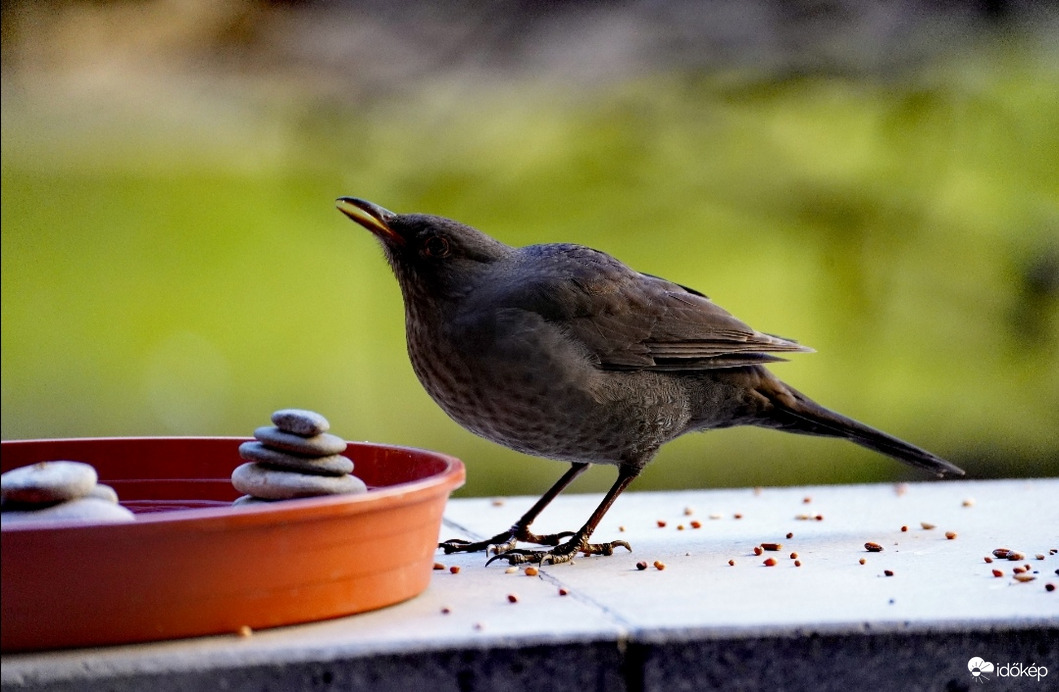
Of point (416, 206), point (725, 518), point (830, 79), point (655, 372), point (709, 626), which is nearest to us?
point (709, 626)

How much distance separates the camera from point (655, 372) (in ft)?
13.5

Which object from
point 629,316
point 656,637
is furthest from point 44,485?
point 629,316

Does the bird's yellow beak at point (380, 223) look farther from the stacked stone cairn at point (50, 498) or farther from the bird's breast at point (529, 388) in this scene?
the stacked stone cairn at point (50, 498)

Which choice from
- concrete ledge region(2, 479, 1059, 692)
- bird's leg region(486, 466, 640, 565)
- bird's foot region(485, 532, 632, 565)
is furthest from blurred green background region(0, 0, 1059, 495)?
concrete ledge region(2, 479, 1059, 692)

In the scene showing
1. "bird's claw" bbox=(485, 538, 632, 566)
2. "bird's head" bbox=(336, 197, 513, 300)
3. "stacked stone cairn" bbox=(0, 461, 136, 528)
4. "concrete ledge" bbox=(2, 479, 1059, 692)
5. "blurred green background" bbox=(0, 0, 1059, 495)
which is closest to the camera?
"concrete ledge" bbox=(2, 479, 1059, 692)

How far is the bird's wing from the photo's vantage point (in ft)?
13.1

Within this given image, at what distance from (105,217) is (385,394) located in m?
1.86

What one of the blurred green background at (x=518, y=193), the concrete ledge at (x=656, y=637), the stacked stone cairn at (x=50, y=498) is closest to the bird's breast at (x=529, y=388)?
the concrete ledge at (x=656, y=637)

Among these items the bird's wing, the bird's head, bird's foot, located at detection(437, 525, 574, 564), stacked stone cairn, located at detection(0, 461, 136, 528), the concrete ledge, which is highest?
the bird's head

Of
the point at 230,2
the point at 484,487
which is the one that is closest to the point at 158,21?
the point at 230,2

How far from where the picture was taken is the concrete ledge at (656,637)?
2.51 meters

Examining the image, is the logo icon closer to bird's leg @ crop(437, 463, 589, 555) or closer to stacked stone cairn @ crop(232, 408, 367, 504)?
stacked stone cairn @ crop(232, 408, 367, 504)

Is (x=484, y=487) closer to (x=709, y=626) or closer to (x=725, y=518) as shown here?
(x=725, y=518)

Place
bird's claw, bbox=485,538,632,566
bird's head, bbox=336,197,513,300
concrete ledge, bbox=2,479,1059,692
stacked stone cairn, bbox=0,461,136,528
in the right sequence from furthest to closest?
1. bird's head, bbox=336,197,513,300
2. bird's claw, bbox=485,538,632,566
3. stacked stone cairn, bbox=0,461,136,528
4. concrete ledge, bbox=2,479,1059,692
